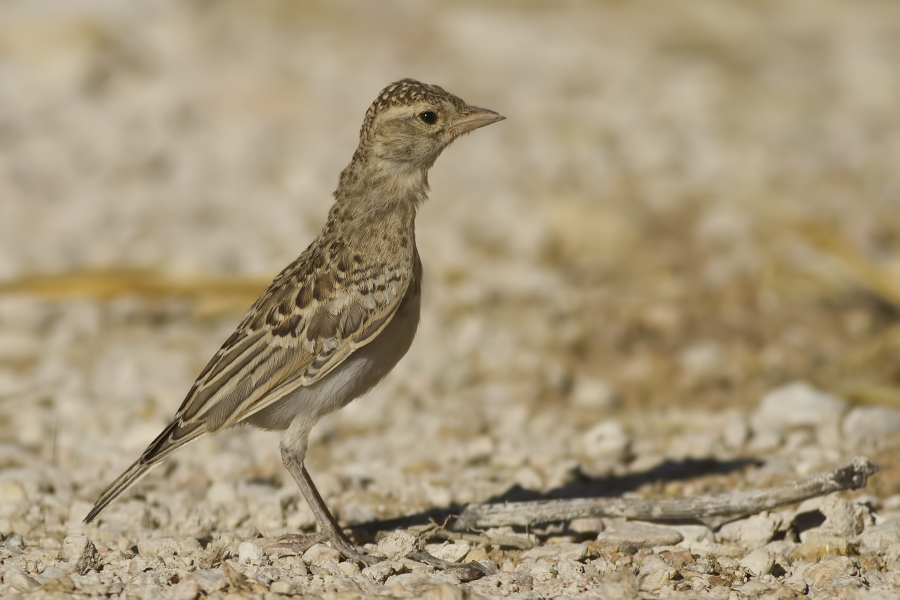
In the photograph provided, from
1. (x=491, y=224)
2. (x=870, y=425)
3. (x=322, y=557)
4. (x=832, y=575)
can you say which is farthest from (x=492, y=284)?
(x=832, y=575)

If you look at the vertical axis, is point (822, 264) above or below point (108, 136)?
below

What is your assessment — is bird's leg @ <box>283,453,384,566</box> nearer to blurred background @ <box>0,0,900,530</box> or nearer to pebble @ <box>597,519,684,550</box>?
blurred background @ <box>0,0,900,530</box>

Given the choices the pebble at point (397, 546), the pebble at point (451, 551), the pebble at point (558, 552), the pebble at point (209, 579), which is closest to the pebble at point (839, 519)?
the pebble at point (558, 552)

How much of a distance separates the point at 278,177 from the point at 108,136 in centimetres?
185

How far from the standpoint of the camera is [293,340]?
16.8 feet

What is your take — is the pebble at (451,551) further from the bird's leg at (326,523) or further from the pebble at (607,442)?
the pebble at (607,442)

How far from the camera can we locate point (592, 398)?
7086 millimetres

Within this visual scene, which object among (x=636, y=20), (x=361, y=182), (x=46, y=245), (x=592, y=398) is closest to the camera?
(x=361, y=182)

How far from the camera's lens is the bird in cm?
500

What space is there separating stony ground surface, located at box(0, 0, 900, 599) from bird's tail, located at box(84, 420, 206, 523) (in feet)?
0.86

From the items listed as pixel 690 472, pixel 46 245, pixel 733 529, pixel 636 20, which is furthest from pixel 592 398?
pixel 636 20

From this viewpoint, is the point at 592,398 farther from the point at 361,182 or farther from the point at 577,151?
the point at 577,151

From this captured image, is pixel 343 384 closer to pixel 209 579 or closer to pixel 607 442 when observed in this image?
pixel 209 579

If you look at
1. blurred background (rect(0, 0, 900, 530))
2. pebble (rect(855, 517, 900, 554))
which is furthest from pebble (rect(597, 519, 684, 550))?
blurred background (rect(0, 0, 900, 530))
